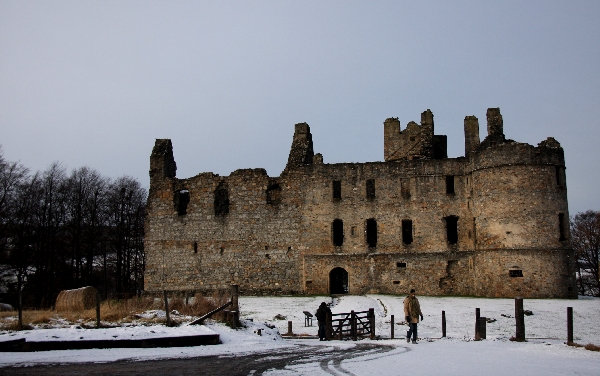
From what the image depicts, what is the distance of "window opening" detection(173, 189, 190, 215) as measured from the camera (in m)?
37.1

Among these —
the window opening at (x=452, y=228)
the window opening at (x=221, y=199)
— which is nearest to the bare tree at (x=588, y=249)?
the window opening at (x=452, y=228)

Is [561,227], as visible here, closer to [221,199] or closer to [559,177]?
[559,177]

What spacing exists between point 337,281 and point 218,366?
2703 cm

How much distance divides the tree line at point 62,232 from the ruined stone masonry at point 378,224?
630cm

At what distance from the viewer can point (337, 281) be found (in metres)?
38.8

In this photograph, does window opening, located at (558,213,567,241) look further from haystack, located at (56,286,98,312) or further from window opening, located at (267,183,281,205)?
haystack, located at (56,286,98,312)

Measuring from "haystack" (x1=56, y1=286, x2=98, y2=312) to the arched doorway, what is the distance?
47.2 ft

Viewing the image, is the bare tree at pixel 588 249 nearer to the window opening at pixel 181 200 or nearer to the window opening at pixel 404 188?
the window opening at pixel 404 188

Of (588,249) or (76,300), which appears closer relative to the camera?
(76,300)

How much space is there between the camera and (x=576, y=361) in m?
13.4

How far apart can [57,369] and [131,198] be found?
38.5m

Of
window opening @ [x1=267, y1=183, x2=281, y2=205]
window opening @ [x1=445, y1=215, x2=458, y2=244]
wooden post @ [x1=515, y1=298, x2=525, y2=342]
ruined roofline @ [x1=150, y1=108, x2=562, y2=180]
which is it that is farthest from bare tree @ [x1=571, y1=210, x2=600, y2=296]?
wooden post @ [x1=515, y1=298, x2=525, y2=342]

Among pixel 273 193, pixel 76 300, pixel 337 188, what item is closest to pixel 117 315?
pixel 76 300

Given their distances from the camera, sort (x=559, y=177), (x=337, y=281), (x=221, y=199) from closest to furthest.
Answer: (x=559, y=177) < (x=221, y=199) < (x=337, y=281)
